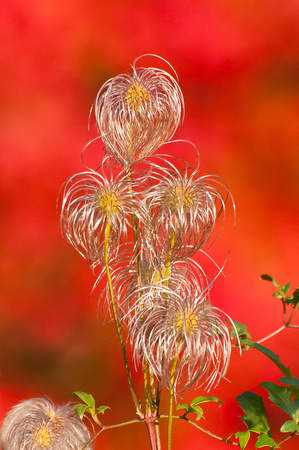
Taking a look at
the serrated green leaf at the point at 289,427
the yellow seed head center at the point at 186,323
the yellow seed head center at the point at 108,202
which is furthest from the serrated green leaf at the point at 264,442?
the yellow seed head center at the point at 108,202

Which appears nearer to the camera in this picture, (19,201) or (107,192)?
(107,192)

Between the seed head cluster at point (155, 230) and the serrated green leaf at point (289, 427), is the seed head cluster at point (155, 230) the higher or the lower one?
the higher one

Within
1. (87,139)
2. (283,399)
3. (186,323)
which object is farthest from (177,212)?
(87,139)

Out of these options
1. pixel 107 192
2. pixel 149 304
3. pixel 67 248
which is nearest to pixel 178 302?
pixel 149 304

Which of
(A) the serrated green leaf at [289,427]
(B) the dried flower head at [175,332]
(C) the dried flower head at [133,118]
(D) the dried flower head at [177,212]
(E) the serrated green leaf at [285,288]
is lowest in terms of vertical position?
(A) the serrated green leaf at [289,427]

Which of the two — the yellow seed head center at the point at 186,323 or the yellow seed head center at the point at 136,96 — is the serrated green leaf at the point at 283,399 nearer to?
the yellow seed head center at the point at 186,323

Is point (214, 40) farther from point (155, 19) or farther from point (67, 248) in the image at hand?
point (67, 248)
